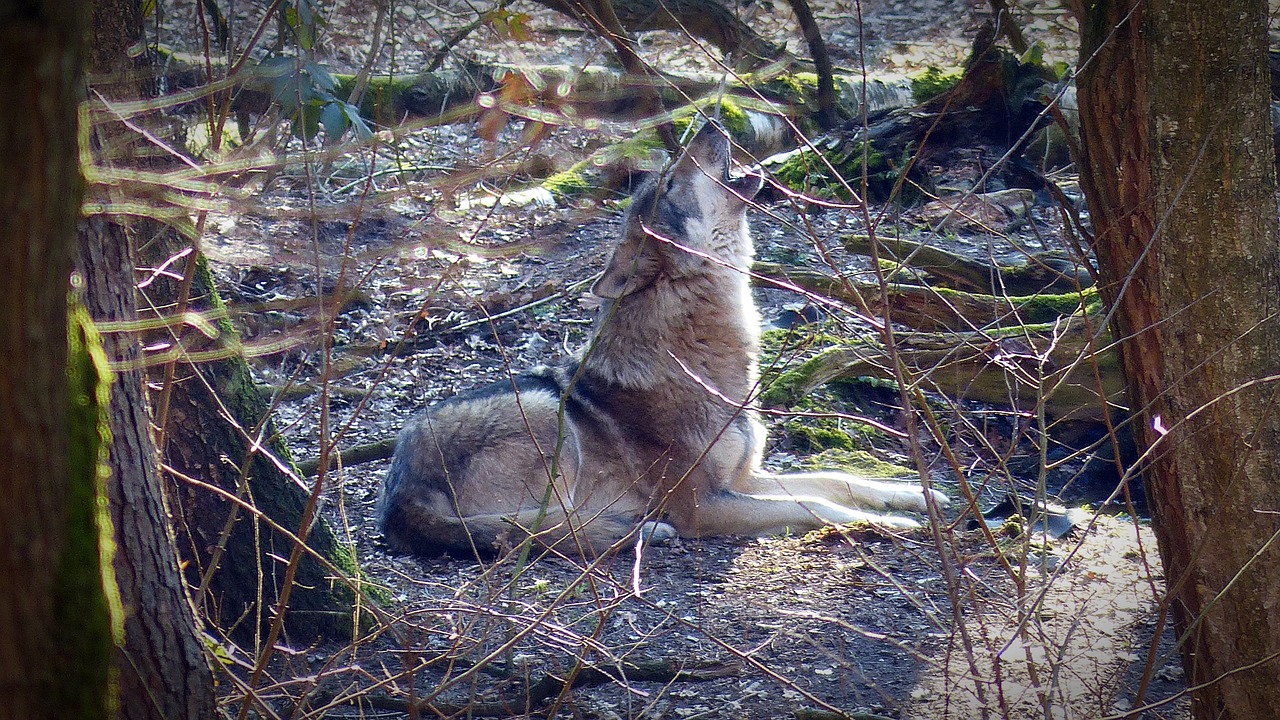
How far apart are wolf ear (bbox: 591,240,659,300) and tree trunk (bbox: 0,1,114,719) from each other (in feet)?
13.4

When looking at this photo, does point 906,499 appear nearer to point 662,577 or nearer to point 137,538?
point 662,577

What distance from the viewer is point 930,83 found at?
11469 mm

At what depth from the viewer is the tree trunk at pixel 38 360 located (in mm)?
1111

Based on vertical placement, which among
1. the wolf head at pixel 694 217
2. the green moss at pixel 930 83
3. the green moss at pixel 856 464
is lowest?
the green moss at pixel 856 464

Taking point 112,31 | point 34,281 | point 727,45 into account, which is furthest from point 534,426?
point 727,45

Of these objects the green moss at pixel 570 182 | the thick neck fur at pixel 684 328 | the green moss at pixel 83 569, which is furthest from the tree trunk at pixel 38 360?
the green moss at pixel 570 182

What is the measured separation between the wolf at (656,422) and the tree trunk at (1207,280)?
8.43 ft

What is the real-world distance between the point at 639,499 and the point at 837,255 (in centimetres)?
341

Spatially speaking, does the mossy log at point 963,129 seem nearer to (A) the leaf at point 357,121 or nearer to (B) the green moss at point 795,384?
(B) the green moss at point 795,384

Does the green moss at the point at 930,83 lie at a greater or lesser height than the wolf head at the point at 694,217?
greater

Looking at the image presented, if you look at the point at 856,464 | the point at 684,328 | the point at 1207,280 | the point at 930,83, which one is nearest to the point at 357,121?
the point at 684,328

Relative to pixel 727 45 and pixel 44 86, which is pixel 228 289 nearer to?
pixel 727 45

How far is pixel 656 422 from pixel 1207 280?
338 centimetres

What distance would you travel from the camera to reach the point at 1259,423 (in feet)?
8.20
